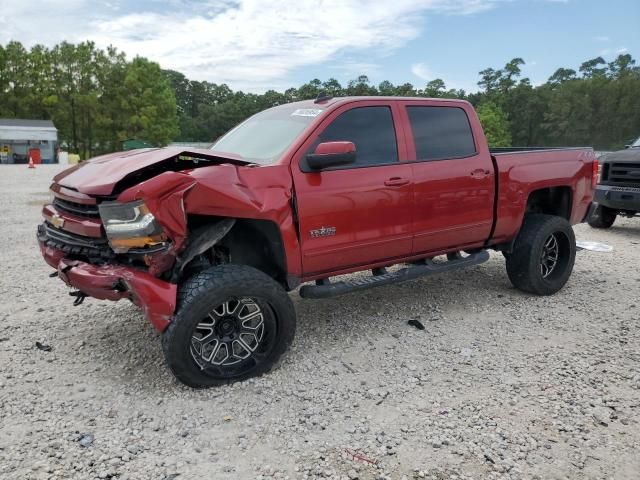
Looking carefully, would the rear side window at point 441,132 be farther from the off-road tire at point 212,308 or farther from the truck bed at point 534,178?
the off-road tire at point 212,308

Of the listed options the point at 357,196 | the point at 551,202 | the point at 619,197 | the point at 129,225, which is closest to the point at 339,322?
the point at 357,196

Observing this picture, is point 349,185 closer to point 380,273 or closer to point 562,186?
point 380,273

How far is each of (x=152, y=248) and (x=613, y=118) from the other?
66.6 m

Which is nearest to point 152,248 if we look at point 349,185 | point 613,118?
point 349,185

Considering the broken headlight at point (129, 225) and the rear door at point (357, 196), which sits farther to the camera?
the rear door at point (357, 196)

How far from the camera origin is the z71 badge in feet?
12.7

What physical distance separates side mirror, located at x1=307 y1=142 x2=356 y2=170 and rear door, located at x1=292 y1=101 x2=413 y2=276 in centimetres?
12

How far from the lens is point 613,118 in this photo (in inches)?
2293

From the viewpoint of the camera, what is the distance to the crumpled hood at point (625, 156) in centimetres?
868

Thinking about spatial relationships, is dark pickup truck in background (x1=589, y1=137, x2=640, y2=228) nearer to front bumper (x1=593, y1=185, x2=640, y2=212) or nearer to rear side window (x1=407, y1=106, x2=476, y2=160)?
front bumper (x1=593, y1=185, x2=640, y2=212)

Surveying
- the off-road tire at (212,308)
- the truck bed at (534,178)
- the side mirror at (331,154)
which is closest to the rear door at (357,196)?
the side mirror at (331,154)

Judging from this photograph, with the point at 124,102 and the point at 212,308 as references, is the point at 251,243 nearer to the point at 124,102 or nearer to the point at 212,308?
the point at 212,308

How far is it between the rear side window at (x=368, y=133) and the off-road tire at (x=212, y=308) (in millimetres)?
1253

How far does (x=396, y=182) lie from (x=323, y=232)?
2.71 feet
